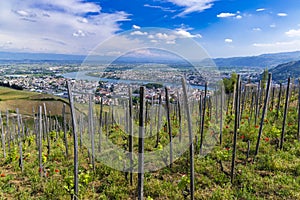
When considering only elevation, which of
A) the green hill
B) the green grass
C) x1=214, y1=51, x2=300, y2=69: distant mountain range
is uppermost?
x1=214, y1=51, x2=300, y2=69: distant mountain range

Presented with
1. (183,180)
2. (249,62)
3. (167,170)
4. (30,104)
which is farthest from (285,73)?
(183,180)

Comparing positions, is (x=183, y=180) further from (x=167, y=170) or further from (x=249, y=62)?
(x=249, y=62)

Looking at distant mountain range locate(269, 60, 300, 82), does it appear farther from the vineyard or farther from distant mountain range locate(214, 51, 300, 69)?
the vineyard

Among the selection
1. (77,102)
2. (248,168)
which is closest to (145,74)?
→ (77,102)

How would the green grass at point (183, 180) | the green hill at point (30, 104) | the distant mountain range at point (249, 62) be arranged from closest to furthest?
the green grass at point (183, 180) < the green hill at point (30, 104) < the distant mountain range at point (249, 62)

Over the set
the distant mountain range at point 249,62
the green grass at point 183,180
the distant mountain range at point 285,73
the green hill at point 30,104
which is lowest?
the green hill at point 30,104

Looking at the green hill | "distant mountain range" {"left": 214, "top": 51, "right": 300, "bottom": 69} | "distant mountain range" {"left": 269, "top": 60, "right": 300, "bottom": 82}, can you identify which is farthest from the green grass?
"distant mountain range" {"left": 214, "top": 51, "right": 300, "bottom": 69}

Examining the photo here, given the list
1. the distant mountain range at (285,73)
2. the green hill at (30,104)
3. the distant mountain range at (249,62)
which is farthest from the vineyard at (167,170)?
the distant mountain range at (249,62)

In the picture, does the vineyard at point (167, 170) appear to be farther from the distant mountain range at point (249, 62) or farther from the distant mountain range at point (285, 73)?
the distant mountain range at point (249, 62)

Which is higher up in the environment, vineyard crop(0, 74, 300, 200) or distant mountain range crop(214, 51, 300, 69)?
distant mountain range crop(214, 51, 300, 69)

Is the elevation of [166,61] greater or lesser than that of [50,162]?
greater

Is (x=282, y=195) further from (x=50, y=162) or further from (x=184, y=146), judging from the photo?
(x=50, y=162)
